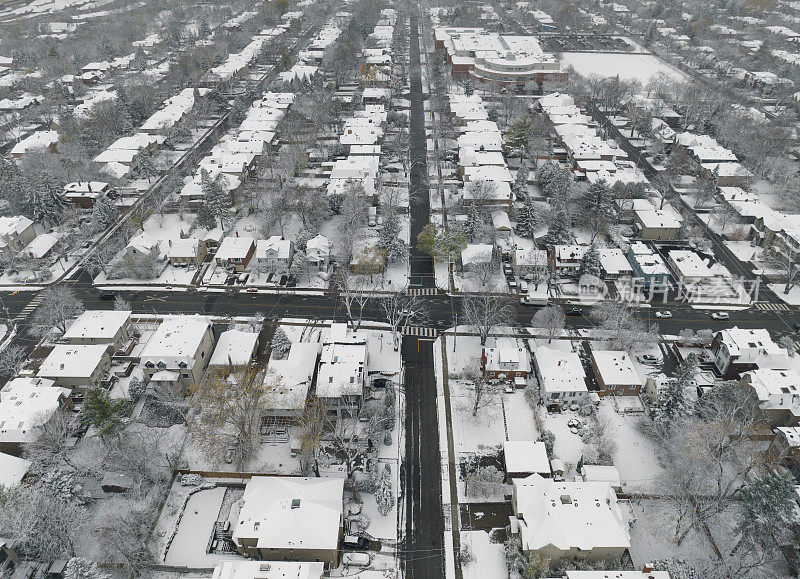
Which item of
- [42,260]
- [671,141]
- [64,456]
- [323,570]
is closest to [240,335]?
[64,456]

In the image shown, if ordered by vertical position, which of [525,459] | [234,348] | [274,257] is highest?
[274,257]

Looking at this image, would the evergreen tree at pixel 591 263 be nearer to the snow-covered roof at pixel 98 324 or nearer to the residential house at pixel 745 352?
the residential house at pixel 745 352

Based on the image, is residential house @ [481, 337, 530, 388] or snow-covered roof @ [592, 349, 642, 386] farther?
residential house @ [481, 337, 530, 388]

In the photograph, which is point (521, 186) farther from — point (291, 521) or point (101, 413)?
point (101, 413)

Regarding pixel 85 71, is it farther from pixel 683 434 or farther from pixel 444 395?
pixel 683 434

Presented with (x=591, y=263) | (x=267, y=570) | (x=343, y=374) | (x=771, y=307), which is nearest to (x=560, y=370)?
(x=591, y=263)

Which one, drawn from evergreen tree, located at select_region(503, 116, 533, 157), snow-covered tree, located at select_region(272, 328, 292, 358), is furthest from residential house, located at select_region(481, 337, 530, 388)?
evergreen tree, located at select_region(503, 116, 533, 157)

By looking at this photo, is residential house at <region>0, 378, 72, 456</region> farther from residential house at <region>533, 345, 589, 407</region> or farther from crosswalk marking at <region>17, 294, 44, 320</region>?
residential house at <region>533, 345, 589, 407</region>
